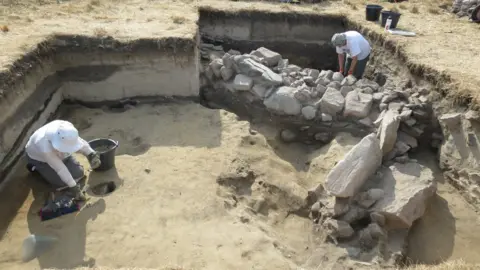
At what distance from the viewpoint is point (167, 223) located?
14.8 ft

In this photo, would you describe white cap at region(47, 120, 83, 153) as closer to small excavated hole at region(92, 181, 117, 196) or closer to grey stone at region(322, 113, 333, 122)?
small excavated hole at region(92, 181, 117, 196)

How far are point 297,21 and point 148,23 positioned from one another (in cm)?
354

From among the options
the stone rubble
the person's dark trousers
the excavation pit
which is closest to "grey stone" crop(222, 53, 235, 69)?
the stone rubble

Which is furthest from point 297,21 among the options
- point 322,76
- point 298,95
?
point 298,95

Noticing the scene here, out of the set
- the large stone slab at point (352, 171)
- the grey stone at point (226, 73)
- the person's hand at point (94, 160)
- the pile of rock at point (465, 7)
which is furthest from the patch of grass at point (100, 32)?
the pile of rock at point (465, 7)

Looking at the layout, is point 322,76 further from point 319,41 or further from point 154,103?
point 154,103

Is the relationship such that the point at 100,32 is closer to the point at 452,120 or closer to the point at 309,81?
the point at 309,81

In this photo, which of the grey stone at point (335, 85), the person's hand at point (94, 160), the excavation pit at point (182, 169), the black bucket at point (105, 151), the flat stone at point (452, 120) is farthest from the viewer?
the grey stone at point (335, 85)

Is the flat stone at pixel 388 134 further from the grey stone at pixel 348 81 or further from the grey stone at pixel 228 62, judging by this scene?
the grey stone at pixel 228 62

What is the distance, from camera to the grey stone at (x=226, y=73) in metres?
7.30

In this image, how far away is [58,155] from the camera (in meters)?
4.56

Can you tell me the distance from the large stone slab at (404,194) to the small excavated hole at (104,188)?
3.43 meters

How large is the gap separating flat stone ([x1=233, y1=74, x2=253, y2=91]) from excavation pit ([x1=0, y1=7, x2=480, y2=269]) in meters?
→ 0.24

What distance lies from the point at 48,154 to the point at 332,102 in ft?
14.6
